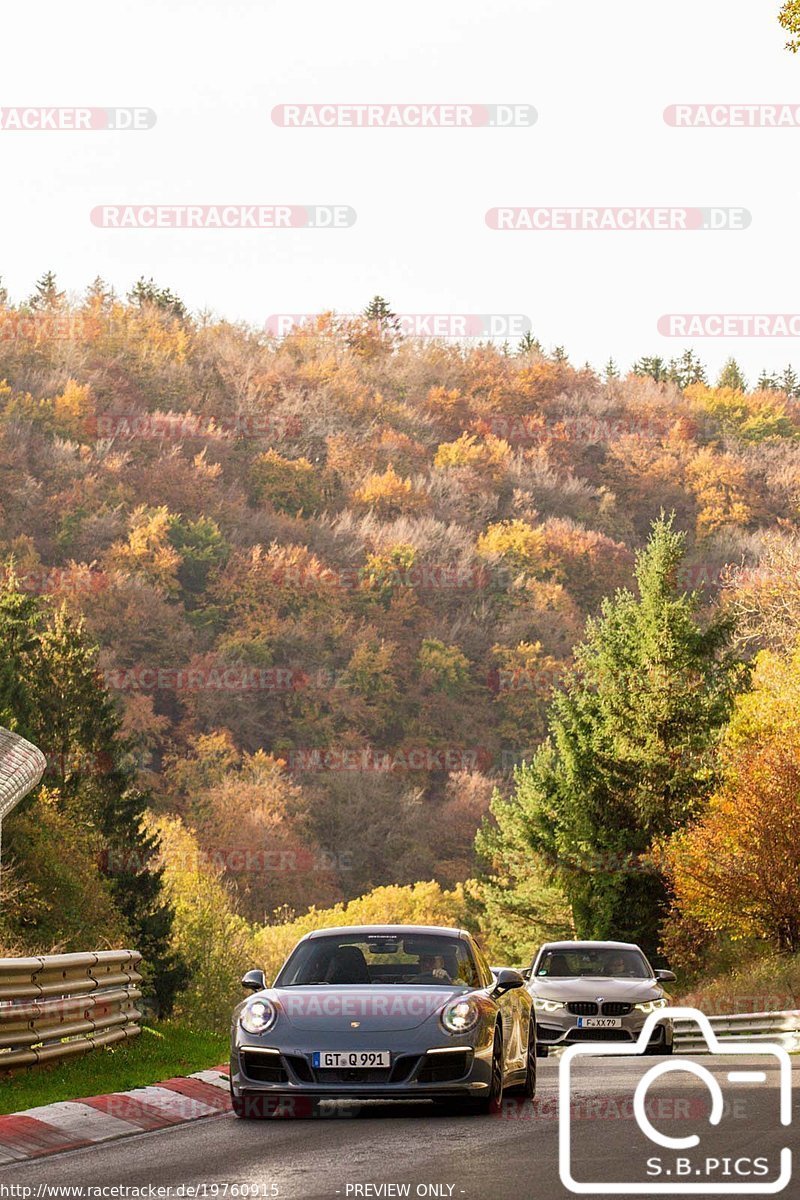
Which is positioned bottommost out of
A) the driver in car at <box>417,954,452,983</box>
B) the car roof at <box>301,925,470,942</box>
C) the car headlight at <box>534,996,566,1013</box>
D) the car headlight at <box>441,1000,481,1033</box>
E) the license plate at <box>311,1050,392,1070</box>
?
the car headlight at <box>534,996,566,1013</box>

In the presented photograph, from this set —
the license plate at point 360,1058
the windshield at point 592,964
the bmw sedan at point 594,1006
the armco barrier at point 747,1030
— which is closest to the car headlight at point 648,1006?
the bmw sedan at point 594,1006

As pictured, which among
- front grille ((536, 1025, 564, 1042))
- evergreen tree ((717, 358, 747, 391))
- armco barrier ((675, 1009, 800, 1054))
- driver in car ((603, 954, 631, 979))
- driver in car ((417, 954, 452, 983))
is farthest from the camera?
evergreen tree ((717, 358, 747, 391))

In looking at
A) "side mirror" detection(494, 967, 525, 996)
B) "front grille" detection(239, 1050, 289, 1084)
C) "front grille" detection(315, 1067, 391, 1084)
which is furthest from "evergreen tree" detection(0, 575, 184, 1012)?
"front grille" detection(315, 1067, 391, 1084)

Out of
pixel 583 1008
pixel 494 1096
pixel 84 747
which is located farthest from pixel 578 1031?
pixel 84 747

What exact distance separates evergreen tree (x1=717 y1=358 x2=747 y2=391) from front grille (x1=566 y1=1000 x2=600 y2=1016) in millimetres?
141168

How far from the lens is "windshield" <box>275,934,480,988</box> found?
44.1ft

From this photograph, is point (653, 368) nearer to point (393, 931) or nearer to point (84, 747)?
point (84, 747)

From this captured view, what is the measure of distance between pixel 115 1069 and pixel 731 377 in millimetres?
153280

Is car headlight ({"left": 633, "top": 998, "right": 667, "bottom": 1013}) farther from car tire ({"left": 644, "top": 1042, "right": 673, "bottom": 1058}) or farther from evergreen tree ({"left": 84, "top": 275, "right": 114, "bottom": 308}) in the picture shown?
evergreen tree ({"left": 84, "top": 275, "right": 114, "bottom": 308})

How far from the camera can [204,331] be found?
162875mm

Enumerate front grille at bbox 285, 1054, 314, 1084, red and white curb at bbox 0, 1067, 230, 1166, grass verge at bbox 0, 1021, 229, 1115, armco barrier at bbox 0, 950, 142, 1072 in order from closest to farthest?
red and white curb at bbox 0, 1067, 230, 1166 < front grille at bbox 285, 1054, 314, 1084 < grass verge at bbox 0, 1021, 229, 1115 < armco barrier at bbox 0, 950, 142, 1072

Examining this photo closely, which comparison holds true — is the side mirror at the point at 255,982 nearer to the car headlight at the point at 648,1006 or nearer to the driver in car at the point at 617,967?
the car headlight at the point at 648,1006

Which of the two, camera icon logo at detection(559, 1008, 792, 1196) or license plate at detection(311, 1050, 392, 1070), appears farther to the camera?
license plate at detection(311, 1050, 392, 1070)

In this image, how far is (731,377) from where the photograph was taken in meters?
163
